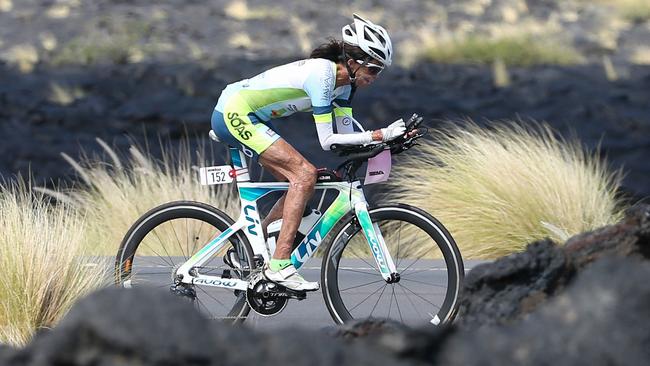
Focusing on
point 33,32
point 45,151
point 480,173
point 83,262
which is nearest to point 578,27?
point 33,32

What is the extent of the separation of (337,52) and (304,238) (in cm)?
94

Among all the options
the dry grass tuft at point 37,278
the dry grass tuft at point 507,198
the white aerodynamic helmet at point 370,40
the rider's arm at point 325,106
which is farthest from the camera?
the dry grass tuft at point 507,198

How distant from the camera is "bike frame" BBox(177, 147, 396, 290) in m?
7.59

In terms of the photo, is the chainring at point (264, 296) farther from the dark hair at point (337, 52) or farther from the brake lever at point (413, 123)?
the dark hair at point (337, 52)

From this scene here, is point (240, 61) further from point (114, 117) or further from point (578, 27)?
point (578, 27)

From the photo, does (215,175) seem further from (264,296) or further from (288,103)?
(264,296)

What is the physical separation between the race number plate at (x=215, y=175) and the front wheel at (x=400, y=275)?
0.61 m

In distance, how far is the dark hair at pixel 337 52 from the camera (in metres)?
7.58

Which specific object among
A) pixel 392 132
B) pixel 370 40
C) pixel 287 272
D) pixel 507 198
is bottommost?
pixel 507 198

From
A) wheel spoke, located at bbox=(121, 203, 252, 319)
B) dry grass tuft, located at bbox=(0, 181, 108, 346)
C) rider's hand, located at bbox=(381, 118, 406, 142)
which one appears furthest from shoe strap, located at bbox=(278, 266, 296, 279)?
dry grass tuft, located at bbox=(0, 181, 108, 346)

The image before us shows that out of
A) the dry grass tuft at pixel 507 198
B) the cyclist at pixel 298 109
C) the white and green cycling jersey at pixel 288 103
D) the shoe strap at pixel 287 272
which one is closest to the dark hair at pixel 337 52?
the cyclist at pixel 298 109

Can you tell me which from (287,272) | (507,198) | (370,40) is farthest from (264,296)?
(507,198)

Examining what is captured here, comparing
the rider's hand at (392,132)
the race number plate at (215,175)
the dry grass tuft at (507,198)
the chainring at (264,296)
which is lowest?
the dry grass tuft at (507,198)

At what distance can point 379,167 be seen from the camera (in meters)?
7.67
